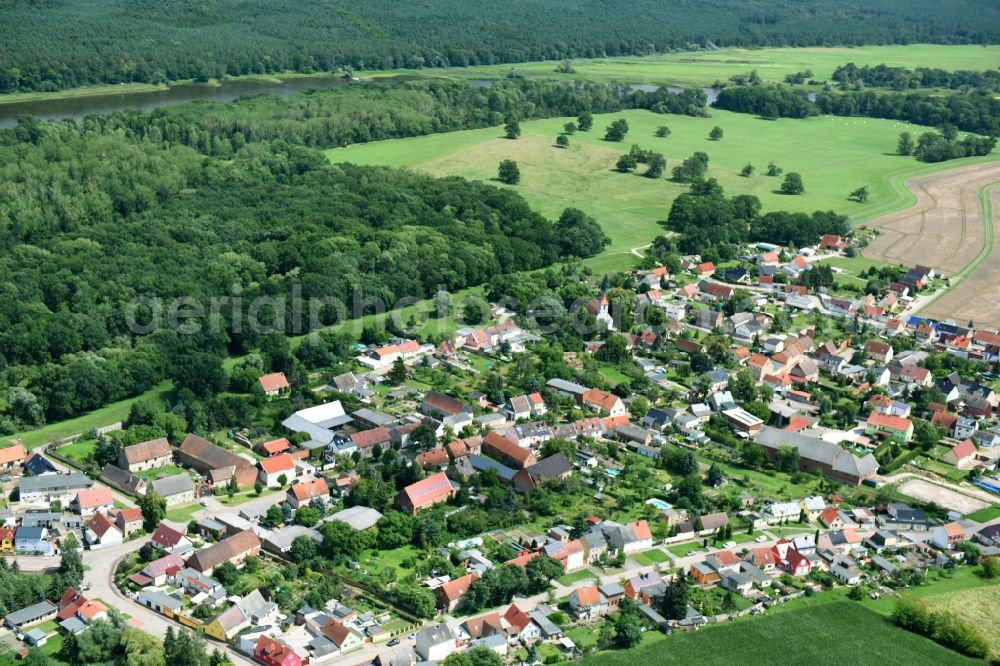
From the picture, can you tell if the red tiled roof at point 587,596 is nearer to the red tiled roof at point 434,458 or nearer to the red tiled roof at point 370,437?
the red tiled roof at point 434,458

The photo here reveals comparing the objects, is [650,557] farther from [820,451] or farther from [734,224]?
[734,224]

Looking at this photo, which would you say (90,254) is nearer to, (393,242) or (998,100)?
(393,242)

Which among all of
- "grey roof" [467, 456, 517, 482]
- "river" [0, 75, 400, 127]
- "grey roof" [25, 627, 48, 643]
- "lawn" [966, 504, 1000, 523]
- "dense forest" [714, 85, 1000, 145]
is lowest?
"grey roof" [25, 627, 48, 643]

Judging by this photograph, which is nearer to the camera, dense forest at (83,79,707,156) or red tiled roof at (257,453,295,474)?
red tiled roof at (257,453,295,474)

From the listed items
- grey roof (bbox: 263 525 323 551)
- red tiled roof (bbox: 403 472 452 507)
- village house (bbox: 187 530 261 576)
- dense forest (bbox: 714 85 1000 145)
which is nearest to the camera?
village house (bbox: 187 530 261 576)

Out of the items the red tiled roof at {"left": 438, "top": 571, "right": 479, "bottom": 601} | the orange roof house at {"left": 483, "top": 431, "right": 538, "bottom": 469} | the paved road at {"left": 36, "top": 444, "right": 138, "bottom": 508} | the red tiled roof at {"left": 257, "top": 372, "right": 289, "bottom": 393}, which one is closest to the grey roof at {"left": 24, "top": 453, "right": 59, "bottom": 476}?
the paved road at {"left": 36, "top": 444, "right": 138, "bottom": 508}

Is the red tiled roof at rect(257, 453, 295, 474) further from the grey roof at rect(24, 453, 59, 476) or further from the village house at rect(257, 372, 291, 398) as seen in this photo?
the grey roof at rect(24, 453, 59, 476)

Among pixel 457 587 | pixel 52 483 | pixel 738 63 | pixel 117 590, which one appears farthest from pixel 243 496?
pixel 738 63
